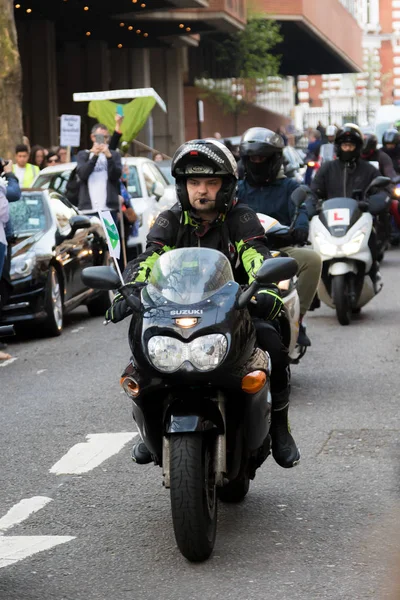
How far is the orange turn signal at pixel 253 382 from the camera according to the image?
233 inches

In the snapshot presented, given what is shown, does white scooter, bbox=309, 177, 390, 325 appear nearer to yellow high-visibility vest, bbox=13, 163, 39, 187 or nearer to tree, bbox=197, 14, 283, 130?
yellow high-visibility vest, bbox=13, 163, 39, 187

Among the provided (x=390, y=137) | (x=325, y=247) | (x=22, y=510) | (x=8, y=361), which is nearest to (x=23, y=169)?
(x=325, y=247)

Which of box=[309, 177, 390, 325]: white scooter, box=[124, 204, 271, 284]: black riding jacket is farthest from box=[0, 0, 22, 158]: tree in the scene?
box=[124, 204, 271, 284]: black riding jacket

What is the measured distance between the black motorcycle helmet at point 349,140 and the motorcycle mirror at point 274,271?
8607 mm

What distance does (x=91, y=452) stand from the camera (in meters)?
8.41

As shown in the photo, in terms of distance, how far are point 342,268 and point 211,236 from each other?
7428mm

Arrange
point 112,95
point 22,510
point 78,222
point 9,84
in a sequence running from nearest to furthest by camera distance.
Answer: point 22,510, point 78,222, point 9,84, point 112,95

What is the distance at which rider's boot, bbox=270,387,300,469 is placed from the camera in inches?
260

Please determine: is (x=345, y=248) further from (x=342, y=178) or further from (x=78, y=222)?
(x=78, y=222)

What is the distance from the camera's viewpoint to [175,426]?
18.7ft

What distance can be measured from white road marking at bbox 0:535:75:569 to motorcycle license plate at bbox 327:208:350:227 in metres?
8.28

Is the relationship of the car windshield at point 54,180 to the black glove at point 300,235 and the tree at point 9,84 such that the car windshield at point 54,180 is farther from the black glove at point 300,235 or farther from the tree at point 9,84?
the black glove at point 300,235

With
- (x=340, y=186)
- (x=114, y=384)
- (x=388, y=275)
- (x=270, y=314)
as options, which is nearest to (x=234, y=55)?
(x=388, y=275)

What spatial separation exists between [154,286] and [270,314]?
0.56 m
